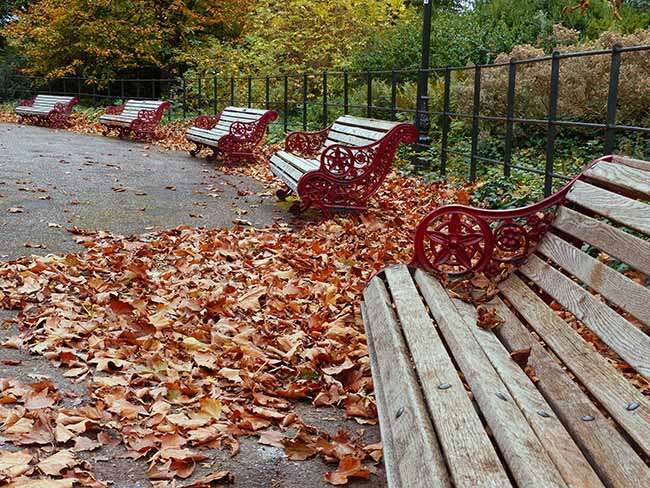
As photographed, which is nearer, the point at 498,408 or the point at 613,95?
the point at 498,408

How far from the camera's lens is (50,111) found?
2167cm

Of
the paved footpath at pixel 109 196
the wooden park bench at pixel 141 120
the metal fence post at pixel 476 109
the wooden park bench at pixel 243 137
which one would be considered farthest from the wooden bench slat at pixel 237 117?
the metal fence post at pixel 476 109

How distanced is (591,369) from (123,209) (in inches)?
253

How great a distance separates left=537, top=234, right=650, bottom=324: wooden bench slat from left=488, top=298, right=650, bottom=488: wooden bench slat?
313mm

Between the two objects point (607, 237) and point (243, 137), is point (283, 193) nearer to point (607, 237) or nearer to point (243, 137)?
point (243, 137)

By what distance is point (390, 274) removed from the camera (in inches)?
157

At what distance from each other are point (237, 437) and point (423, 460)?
4.45 ft

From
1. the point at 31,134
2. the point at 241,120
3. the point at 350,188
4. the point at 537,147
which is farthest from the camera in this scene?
the point at 31,134

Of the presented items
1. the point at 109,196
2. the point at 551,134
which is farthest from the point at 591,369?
the point at 109,196

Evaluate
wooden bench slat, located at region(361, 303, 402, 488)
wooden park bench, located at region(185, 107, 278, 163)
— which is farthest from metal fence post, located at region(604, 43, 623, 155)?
wooden park bench, located at region(185, 107, 278, 163)

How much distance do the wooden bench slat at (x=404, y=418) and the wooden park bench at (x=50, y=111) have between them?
20.2 meters

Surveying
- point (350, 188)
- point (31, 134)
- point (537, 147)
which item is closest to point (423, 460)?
point (350, 188)

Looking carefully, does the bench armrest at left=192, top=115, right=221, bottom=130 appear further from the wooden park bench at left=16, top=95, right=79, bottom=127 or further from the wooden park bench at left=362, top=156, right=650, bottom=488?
the wooden park bench at left=362, top=156, right=650, bottom=488

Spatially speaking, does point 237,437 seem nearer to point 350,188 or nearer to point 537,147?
point 350,188
